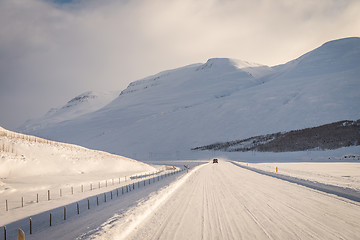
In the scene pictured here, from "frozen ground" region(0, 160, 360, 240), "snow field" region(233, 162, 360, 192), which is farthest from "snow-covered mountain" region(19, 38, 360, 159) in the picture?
"frozen ground" region(0, 160, 360, 240)

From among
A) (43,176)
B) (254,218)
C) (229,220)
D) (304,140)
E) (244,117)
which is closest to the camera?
(229,220)

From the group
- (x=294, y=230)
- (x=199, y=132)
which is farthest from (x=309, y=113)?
(x=294, y=230)

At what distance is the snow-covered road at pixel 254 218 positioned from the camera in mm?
7789

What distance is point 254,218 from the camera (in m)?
9.49

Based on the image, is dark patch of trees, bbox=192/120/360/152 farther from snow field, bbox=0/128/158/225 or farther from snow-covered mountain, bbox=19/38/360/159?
snow field, bbox=0/128/158/225

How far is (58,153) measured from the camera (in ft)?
102

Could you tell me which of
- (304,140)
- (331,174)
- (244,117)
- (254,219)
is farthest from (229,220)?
(244,117)

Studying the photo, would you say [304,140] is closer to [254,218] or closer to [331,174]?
[331,174]

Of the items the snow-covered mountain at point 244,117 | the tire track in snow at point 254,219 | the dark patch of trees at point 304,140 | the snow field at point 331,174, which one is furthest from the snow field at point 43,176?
the snow-covered mountain at point 244,117

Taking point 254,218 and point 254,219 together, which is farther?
point 254,218

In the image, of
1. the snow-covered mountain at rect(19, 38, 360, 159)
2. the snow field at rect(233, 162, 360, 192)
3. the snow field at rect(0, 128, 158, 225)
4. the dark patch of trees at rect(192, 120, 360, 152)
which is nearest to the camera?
the snow field at rect(233, 162, 360, 192)

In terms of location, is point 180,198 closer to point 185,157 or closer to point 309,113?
point 185,157

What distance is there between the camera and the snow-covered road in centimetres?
779

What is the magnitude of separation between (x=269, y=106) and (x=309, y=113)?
74.1 feet
